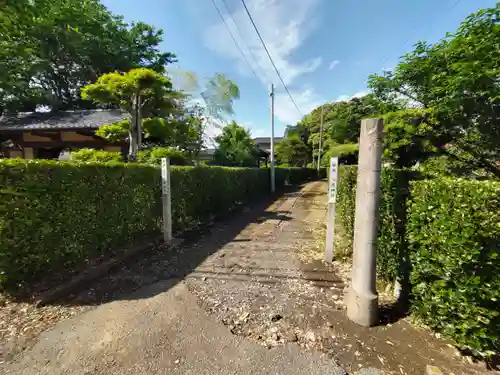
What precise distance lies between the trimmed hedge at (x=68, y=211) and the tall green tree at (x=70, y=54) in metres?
14.4

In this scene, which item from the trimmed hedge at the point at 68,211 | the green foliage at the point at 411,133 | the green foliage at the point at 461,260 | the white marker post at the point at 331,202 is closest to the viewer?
the green foliage at the point at 461,260

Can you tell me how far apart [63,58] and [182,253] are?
23.0 metres

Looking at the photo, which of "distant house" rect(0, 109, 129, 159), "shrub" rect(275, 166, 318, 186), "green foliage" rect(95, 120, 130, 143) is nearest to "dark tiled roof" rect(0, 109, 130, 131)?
"distant house" rect(0, 109, 129, 159)

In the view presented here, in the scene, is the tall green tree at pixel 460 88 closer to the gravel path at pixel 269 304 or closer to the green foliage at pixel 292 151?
the gravel path at pixel 269 304

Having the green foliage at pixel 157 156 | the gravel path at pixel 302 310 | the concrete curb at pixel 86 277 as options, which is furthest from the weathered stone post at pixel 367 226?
the green foliage at pixel 157 156

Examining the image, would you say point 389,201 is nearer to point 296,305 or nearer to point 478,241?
point 478,241

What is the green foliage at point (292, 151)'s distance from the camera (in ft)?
99.7

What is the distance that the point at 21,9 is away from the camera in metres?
6.07

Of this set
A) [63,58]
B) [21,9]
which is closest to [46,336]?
[21,9]

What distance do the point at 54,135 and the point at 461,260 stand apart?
16.1 metres

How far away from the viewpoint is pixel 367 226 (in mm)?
2361

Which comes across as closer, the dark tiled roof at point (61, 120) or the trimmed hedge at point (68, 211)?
the trimmed hedge at point (68, 211)

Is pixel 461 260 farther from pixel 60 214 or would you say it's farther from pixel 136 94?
pixel 136 94

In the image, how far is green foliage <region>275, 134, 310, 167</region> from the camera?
30.4m
